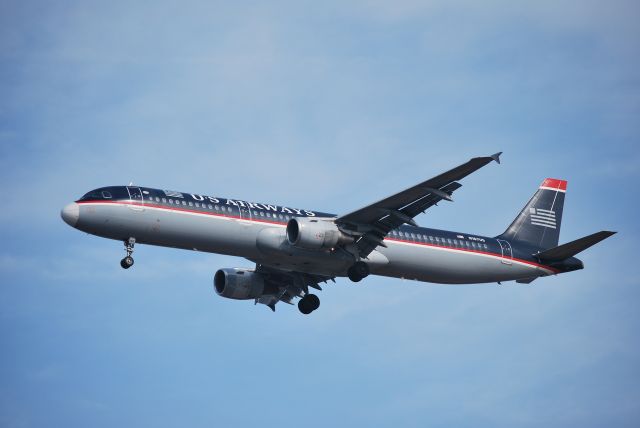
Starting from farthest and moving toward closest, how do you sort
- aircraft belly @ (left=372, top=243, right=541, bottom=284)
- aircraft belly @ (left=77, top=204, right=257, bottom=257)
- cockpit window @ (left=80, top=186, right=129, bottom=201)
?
aircraft belly @ (left=372, top=243, right=541, bottom=284), cockpit window @ (left=80, top=186, right=129, bottom=201), aircraft belly @ (left=77, top=204, right=257, bottom=257)

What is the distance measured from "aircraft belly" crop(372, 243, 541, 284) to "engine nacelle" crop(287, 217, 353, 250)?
3534 millimetres

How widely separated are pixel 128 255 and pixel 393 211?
1292 centimetres

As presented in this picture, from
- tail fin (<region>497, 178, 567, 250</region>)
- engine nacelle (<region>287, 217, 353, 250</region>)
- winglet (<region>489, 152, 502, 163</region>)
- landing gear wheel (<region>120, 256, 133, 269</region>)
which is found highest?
tail fin (<region>497, 178, 567, 250</region>)

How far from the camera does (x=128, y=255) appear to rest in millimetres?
49469

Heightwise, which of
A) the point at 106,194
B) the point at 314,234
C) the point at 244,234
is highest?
the point at 106,194

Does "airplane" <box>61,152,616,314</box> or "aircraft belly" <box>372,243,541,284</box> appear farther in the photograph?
"aircraft belly" <box>372,243,541,284</box>

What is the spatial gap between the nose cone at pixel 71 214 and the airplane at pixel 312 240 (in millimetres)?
47

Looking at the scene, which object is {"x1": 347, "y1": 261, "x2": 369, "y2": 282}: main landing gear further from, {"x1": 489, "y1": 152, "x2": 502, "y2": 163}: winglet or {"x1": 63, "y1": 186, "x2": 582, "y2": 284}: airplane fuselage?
{"x1": 489, "y1": 152, "x2": 502, "y2": 163}: winglet

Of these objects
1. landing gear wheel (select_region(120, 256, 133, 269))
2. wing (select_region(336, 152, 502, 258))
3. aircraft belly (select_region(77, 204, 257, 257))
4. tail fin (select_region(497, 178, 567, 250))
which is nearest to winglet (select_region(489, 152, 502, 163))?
wing (select_region(336, 152, 502, 258))

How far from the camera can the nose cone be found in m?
48.6

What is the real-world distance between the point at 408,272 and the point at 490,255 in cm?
528

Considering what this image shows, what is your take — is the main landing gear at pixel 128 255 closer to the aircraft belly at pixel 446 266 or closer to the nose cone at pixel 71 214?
the nose cone at pixel 71 214

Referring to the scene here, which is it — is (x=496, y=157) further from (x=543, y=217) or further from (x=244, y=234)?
(x=543, y=217)

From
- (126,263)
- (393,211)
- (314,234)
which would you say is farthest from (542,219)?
(126,263)
